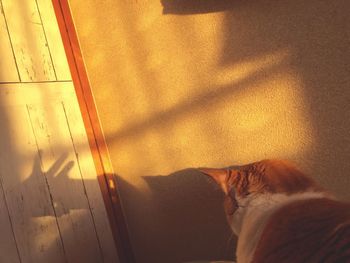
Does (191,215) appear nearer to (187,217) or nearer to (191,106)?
(187,217)

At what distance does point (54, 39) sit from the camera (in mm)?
1778

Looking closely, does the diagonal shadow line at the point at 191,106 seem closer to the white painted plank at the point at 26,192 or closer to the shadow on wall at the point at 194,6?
the shadow on wall at the point at 194,6

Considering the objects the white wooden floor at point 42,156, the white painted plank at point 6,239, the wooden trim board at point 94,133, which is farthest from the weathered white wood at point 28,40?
the white painted plank at point 6,239

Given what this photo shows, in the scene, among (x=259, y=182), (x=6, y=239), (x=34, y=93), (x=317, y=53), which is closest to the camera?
(x=259, y=182)

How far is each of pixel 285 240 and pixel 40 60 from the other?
1.29 m

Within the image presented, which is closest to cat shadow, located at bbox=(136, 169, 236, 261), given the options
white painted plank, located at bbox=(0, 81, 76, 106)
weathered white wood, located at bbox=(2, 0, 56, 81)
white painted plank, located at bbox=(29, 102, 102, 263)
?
white painted plank, located at bbox=(29, 102, 102, 263)

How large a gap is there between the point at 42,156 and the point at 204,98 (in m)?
0.69

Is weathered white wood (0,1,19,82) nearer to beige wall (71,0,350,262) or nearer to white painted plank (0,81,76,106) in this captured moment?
white painted plank (0,81,76,106)

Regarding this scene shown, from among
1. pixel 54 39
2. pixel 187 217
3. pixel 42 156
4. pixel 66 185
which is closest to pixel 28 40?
pixel 54 39

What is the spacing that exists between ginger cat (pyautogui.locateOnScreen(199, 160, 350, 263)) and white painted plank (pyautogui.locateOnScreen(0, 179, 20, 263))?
760 millimetres

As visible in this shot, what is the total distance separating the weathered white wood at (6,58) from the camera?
155 centimetres

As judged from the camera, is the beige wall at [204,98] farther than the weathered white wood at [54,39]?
No

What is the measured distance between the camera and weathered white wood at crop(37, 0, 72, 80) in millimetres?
1755

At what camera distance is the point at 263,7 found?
1345mm
